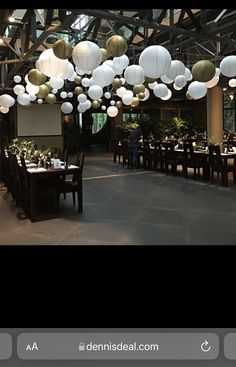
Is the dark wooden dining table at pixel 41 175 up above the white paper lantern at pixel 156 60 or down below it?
below

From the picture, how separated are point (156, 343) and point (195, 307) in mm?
96

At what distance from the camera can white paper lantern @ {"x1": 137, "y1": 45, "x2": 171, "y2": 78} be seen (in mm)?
3322

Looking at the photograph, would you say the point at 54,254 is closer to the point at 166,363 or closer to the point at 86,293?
the point at 86,293

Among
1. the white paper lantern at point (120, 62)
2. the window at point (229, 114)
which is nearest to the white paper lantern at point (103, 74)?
the white paper lantern at point (120, 62)

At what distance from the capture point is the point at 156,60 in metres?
3.34

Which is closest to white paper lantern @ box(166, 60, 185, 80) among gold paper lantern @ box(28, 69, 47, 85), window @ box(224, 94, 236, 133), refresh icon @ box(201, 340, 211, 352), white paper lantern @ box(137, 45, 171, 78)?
white paper lantern @ box(137, 45, 171, 78)

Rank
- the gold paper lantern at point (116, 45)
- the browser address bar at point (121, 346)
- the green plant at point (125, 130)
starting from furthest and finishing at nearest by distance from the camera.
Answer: the green plant at point (125, 130) → the gold paper lantern at point (116, 45) → the browser address bar at point (121, 346)

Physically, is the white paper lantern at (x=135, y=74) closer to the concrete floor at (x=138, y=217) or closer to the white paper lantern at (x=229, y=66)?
the white paper lantern at (x=229, y=66)

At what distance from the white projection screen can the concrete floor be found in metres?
6.88

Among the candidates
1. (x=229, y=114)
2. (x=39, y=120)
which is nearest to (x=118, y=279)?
(x=39, y=120)

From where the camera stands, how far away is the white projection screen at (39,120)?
1292cm

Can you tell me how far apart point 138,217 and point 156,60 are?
6.48ft

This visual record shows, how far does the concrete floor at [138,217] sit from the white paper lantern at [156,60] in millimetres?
1645
